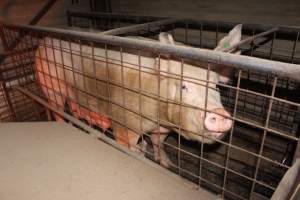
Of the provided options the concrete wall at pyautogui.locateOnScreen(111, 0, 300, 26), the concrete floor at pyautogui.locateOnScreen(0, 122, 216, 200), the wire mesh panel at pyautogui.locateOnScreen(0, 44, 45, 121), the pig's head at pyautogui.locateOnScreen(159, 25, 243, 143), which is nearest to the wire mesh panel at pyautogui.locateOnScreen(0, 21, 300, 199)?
the pig's head at pyautogui.locateOnScreen(159, 25, 243, 143)

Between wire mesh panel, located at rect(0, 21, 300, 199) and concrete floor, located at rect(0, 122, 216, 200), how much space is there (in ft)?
0.57

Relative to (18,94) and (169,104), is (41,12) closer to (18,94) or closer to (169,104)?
(18,94)

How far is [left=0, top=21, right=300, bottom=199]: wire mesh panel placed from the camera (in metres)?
1.37

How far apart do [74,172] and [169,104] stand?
81 cm

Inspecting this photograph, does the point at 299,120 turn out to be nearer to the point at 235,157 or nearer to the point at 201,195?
the point at 235,157

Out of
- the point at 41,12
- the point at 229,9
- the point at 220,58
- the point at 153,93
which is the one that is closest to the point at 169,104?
the point at 153,93

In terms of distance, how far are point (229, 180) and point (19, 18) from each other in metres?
3.35

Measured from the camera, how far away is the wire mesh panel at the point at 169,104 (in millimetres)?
1367

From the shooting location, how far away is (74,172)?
138 cm

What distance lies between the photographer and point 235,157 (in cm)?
276

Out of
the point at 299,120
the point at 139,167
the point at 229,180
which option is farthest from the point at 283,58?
the point at 139,167

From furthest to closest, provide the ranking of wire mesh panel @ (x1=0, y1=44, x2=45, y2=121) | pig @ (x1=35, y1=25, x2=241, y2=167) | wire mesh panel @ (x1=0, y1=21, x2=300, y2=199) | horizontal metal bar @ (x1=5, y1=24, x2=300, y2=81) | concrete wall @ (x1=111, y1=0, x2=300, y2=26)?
wire mesh panel @ (x1=0, y1=44, x2=45, y2=121) < concrete wall @ (x1=111, y1=0, x2=300, y2=26) < pig @ (x1=35, y1=25, x2=241, y2=167) < wire mesh panel @ (x1=0, y1=21, x2=300, y2=199) < horizontal metal bar @ (x1=5, y1=24, x2=300, y2=81)

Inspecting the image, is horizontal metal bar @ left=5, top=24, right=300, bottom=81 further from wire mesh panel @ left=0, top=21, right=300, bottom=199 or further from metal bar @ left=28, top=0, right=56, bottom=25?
metal bar @ left=28, top=0, right=56, bottom=25

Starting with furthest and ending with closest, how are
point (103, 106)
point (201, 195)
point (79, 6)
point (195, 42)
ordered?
1. point (79, 6)
2. point (195, 42)
3. point (103, 106)
4. point (201, 195)
